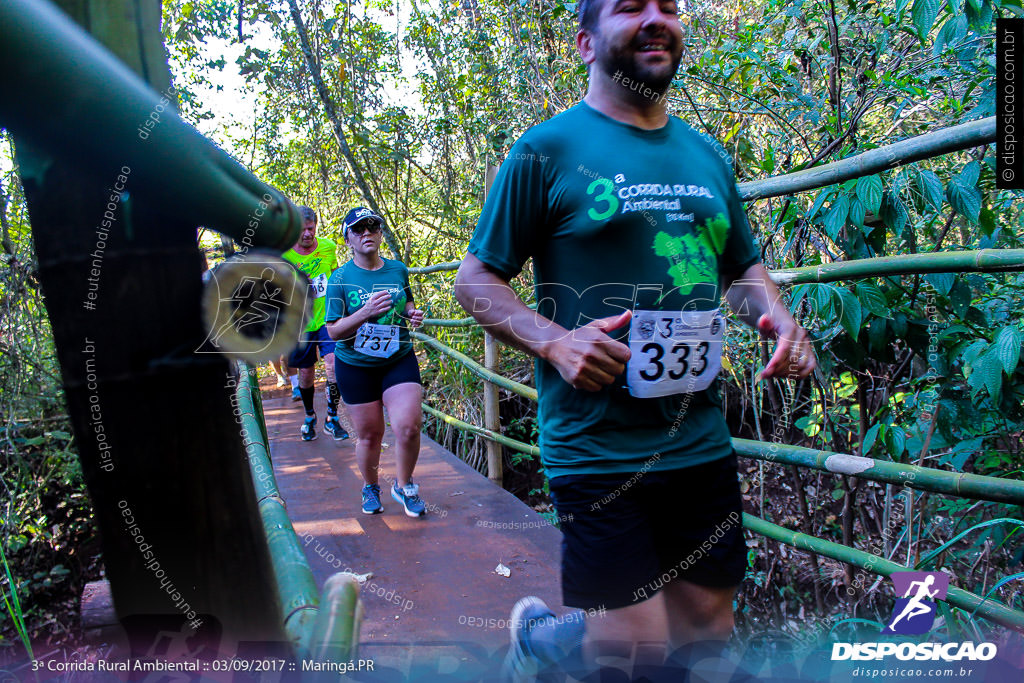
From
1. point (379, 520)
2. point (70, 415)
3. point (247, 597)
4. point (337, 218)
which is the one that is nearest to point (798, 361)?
point (247, 597)

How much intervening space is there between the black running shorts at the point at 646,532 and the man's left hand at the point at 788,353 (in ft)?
0.77

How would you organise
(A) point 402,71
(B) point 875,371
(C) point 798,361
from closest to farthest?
(C) point 798,361, (B) point 875,371, (A) point 402,71

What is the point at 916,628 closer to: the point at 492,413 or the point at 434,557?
the point at 434,557

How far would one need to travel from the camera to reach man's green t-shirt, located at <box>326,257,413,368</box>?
3330 mm

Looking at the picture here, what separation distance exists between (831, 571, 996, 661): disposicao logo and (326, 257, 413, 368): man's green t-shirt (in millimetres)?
2291

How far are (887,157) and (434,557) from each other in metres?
2.23

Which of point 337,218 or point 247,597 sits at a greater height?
point 337,218

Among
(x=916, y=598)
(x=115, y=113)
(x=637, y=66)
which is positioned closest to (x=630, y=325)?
(x=637, y=66)

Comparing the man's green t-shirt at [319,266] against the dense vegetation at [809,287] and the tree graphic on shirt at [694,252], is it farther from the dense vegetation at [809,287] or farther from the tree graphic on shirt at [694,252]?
the tree graphic on shirt at [694,252]

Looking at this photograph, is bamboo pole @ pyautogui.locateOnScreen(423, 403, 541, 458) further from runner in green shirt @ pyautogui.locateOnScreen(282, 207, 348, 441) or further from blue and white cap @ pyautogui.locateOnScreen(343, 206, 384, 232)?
blue and white cap @ pyautogui.locateOnScreen(343, 206, 384, 232)

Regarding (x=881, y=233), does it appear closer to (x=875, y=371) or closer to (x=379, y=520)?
(x=875, y=371)

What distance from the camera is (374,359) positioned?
3357 millimetres

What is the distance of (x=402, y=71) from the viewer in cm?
739

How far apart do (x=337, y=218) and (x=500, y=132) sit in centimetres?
385
